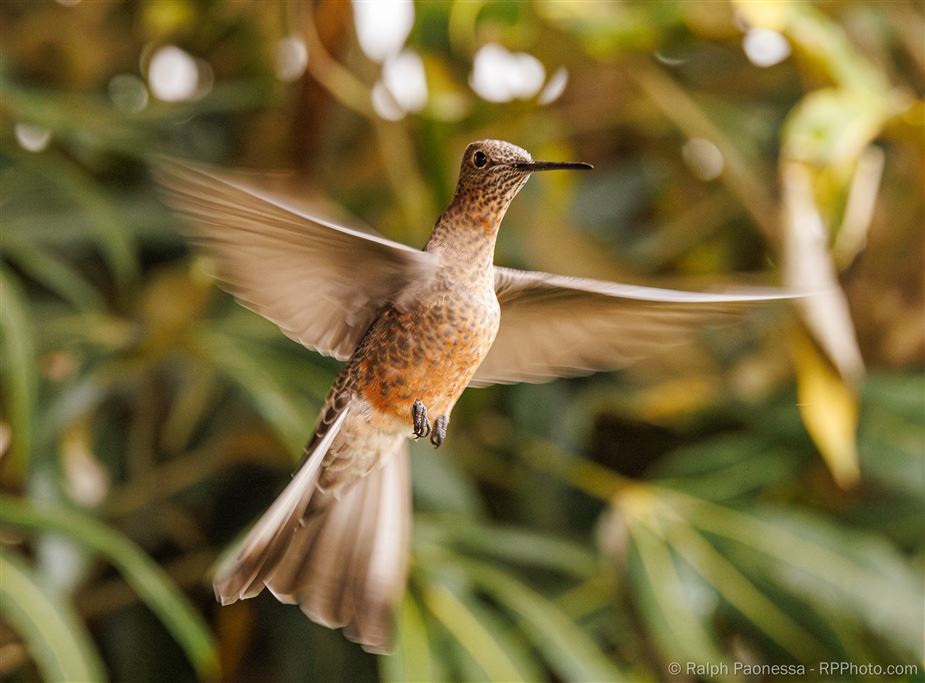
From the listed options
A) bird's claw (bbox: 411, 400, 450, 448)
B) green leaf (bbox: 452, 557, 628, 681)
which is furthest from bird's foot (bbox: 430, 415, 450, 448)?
green leaf (bbox: 452, 557, 628, 681)

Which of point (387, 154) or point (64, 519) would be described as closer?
point (64, 519)

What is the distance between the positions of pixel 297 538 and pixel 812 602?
0.93m

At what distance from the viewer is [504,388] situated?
1.31 metres

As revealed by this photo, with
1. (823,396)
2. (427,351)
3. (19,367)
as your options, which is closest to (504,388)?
(823,396)

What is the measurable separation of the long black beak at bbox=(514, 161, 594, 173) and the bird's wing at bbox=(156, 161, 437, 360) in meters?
0.04

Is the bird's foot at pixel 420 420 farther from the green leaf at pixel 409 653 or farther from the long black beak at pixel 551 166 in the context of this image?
the green leaf at pixel 409 653

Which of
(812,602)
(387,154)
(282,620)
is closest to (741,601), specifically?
(812,602)

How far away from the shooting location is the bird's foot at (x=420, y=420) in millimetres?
280

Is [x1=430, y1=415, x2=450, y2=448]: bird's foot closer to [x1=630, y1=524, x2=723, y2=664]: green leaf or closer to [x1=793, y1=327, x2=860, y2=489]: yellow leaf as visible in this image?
[x1=793, y1=327, x2=860, y2=489]: yellow leaf

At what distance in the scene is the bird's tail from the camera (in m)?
0.25

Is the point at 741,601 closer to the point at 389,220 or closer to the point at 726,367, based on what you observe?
the point at 726,367

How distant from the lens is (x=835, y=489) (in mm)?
1396

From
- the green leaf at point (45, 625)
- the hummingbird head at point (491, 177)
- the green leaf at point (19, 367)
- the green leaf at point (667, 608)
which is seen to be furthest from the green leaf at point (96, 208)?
the hummingbird head at point (491, 177)

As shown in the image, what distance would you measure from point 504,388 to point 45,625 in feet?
2.19
